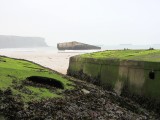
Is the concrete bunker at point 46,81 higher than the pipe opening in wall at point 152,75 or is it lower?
lower

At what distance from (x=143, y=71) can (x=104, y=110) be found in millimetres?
2467

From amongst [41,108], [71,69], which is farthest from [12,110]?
[71,69]

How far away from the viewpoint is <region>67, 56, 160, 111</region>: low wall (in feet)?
26.2

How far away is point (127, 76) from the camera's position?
367 inches

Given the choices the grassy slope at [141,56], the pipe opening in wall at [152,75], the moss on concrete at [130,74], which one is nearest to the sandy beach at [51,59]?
the grassy slope at [141,56]

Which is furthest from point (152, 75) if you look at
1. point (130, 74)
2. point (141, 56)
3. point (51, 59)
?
point (51, 59)

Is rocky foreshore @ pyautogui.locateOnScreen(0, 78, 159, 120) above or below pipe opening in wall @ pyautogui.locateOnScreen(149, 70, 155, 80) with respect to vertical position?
below

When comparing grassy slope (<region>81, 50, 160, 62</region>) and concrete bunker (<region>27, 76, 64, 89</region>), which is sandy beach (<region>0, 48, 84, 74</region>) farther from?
concrete bunker (<region>27, 76, 64, 89</region>)

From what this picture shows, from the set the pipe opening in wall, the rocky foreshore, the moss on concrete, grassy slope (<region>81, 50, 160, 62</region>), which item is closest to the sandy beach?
grassy slope (<region>81, 50, 160, 62</region>)

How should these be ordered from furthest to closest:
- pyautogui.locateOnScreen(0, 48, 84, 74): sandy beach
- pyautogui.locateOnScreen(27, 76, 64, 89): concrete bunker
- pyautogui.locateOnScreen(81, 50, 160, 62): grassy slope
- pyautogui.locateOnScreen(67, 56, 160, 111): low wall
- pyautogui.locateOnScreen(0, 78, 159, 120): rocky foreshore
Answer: pyautogui.locateOnScreen(0, 48, 84, 74): sandy beach
pyautogui.locateOnScreen(81, 50, 160, 62): grassy slope
pyautogui.locateOnScreen(67, 56, 160, 111): low wall
pyautogui.locateOnScreen(27, 76, 64, 89): concrete bunker
pyautogui.locateOnScreen(0, 78, 159, 120): rocky foreshore

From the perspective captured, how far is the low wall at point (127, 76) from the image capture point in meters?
8.00

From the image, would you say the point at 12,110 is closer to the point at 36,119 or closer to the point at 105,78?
the point at 36,119

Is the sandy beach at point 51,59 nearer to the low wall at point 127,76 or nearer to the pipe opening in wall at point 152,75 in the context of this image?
the low wall at point 127,76

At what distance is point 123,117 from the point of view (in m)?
6.34
